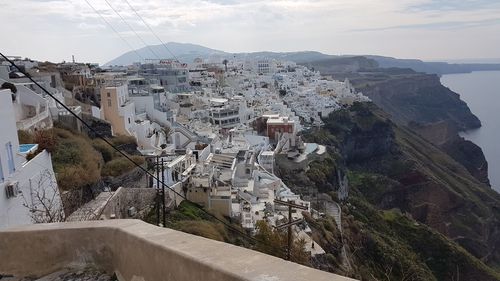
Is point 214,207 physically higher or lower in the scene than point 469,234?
higher

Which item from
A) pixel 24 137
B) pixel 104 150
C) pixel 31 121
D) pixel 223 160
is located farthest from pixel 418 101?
pixel 24 137

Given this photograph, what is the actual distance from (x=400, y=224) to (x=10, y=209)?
A: 31209 mm

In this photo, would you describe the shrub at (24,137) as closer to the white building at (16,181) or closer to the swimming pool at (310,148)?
the white building at (16,181)

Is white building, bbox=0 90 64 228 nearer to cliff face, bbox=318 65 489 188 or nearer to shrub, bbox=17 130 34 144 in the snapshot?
shrub, bbox=17 130 34 144

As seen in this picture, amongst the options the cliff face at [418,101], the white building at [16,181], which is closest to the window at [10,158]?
the white building at [16,181]

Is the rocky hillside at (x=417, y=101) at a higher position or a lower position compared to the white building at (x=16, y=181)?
lower

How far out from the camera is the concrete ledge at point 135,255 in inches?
86.3

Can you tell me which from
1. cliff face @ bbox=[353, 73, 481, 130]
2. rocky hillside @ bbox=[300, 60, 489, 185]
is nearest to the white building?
rocky hillside @ bbox=[300, 60, 489, 185]

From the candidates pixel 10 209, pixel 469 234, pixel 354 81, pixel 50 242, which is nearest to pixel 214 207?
pixel 10 209

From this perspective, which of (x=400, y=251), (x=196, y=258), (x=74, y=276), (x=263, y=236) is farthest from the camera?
(x=400, y=251)

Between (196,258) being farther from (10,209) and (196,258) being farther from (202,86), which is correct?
(202,86)

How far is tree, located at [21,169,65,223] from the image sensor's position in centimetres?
790

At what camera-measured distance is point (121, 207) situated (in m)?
13.1

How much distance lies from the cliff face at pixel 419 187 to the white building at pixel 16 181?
3983cm
